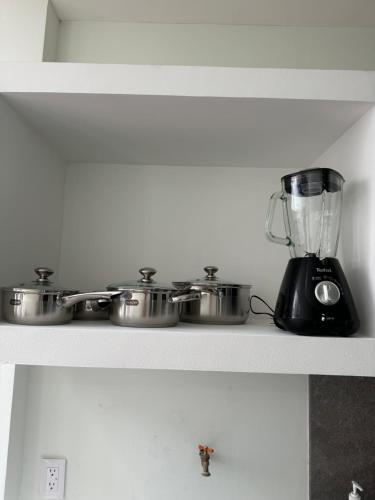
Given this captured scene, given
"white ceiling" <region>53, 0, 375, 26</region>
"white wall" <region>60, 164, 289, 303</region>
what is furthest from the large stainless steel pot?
"white ceiling" <region>53, 0, 375, 26</region>

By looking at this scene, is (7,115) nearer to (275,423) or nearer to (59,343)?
(59,343)

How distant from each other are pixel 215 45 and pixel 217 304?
0.82 metres

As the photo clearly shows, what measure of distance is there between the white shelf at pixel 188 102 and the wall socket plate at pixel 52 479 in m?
0.92

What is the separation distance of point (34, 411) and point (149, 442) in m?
0.35

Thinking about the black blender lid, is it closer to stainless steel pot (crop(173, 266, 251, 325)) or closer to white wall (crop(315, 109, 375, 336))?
white wall (crop(315, 109, 375, 336))

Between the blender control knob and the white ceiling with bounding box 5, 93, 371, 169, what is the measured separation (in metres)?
0.38

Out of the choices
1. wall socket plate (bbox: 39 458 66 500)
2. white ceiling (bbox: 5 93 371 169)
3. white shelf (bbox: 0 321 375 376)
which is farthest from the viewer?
wall socket plate (bbox: 39 458 66 500)

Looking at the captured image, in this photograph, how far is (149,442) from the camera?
1054 mm

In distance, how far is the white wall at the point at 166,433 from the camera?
3.38ft

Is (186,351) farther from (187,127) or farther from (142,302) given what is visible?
(187,127)

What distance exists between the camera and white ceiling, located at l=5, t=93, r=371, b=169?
2.56 ft

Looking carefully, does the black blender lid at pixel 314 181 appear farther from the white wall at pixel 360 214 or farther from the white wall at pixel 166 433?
the white wall at pixel 166 433

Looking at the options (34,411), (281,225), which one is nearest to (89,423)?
(34,411)

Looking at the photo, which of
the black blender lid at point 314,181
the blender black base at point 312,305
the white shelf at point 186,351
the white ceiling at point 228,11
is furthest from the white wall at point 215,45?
the white shelf at point 186,351
